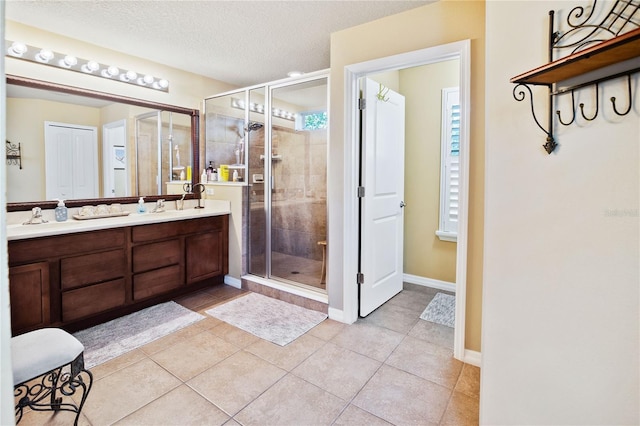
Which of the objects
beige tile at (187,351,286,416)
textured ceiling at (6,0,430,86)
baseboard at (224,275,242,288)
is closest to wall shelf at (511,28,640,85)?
textured ceiling at (6,0,430,86)

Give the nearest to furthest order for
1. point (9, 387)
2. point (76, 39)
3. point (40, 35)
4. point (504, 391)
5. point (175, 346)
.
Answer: point (9, 387) → point (504, 391) → point (175, 346) → point (40, 35) → point (76, 39)

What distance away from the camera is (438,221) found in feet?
11.7

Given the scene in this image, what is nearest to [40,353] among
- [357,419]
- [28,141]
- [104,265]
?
[104,265]

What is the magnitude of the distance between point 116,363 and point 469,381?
2.28 meters

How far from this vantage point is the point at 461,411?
1707 millimetres

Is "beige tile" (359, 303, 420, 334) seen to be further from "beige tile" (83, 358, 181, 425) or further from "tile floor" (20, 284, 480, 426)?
"beige tile" (83, 358, 181, 425)

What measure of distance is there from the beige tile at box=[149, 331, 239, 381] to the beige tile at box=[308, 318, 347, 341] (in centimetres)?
63

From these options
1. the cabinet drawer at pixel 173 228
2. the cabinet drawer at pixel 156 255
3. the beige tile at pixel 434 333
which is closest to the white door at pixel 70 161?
the cabinet drawer at pixel 173 228

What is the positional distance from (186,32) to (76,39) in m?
1.06

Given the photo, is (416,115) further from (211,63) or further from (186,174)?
(186,174)

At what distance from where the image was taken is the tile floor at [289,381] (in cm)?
166

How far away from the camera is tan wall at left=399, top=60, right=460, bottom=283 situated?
3508 millimetres

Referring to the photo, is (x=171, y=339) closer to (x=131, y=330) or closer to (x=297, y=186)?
(x=131, y=330)

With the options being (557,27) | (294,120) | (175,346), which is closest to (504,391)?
(557,27)
